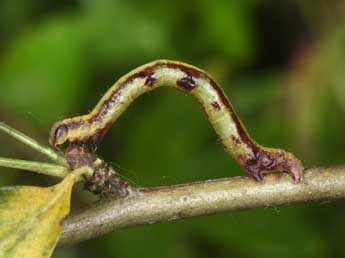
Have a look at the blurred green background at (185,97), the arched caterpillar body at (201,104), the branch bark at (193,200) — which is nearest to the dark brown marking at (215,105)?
the arched caterpillar body at (201,104)

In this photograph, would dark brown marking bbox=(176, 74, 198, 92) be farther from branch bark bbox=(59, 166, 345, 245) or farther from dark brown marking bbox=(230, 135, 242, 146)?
branch bark bbox=(59, 166, 345, 245)

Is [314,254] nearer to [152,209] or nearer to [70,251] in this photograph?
[70,251]

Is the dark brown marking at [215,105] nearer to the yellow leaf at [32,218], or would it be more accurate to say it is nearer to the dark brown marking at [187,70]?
the dark brown marking at [187,70]

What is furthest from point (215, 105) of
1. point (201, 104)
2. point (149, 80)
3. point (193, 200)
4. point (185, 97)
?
point (185, 97)

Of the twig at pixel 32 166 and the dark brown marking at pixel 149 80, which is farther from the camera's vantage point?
the dark brown marking at pixel 149 80

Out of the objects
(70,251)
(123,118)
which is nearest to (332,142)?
(123,118)
